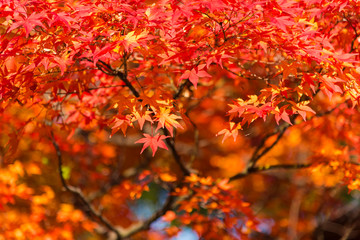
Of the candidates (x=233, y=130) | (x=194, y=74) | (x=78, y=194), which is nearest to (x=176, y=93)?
(x=233, y=130)

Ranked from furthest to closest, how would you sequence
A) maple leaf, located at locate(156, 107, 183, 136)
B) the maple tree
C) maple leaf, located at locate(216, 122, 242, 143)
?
1. maple leaf, located at locate(216, 122, 242, 143)
2. maple leaf, located at locate(156, 107, 183, 136)
3. the maple tree

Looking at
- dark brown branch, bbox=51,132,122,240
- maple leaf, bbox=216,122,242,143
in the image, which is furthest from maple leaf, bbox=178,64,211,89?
dark brown branch, bbox=51,132,122,240

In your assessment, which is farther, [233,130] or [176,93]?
[176,93]

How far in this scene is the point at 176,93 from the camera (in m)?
4.45

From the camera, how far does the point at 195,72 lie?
310 centimetres

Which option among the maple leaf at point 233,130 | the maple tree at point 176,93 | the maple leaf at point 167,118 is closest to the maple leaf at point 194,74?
the maple tree at point 176,93

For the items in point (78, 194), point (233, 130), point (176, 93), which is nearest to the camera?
point (233, 130)

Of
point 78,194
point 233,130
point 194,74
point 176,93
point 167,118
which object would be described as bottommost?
point 78,194

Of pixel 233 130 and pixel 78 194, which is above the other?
pixel 233 130

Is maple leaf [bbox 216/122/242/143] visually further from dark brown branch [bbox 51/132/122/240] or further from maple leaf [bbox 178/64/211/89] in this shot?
dark brown branch [bbox 51/132/122/240]

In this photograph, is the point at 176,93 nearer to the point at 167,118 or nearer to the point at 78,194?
the point at 167,118

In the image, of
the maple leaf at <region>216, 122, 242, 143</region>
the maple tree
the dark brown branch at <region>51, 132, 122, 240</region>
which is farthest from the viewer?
the dark brown branch at <region>51, 132, 122, 240</region>

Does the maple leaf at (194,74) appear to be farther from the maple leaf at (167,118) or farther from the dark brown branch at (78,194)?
the dark brown branch at (78,194)

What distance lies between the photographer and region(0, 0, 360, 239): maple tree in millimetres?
3020
